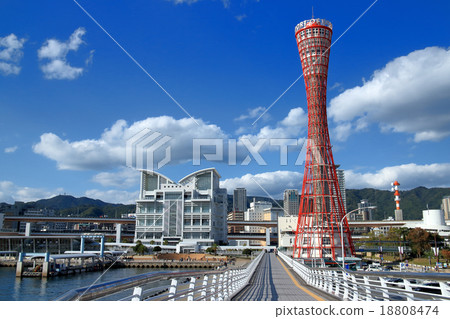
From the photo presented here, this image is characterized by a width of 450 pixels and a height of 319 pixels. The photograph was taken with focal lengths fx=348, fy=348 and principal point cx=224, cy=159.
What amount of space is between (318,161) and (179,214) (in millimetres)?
54644

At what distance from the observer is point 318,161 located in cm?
5328

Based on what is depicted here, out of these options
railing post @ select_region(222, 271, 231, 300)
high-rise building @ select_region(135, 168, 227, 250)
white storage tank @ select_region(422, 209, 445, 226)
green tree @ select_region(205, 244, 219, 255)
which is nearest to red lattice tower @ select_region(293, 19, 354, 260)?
green tree @ select_region(205, 244, 219, 255)

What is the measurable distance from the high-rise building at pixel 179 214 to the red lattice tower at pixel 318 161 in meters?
44.5

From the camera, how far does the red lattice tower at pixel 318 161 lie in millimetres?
52969

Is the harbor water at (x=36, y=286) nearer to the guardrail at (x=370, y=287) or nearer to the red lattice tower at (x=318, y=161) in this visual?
the guardrail at (x=370, y=287)

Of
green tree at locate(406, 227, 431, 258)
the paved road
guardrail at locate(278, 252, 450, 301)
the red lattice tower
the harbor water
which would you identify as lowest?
the harbor water

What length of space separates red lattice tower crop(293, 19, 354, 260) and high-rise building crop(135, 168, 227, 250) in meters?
44.5

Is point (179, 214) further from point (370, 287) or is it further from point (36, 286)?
point (370, 287)

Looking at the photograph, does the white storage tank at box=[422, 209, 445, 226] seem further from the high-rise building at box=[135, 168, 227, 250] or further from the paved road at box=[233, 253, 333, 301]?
the paved road at box=[233, 253, 333, 301]

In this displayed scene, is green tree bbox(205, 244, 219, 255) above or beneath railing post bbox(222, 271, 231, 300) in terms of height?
beneath

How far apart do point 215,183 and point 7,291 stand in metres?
71.6

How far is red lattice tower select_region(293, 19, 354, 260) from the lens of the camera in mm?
52969

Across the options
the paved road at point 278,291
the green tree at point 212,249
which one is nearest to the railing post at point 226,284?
the paved road at point 278,291
